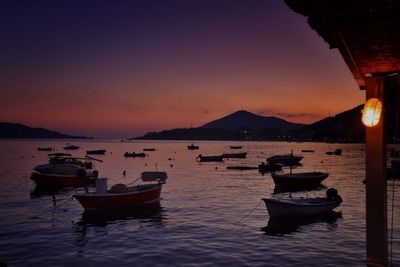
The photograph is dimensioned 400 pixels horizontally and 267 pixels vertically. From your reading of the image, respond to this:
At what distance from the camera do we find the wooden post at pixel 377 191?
27.2ft

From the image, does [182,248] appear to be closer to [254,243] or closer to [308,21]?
[254,243]

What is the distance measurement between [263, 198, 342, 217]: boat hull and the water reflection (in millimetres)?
343

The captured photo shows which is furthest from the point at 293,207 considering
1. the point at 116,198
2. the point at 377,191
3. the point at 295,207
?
the point at 377,191

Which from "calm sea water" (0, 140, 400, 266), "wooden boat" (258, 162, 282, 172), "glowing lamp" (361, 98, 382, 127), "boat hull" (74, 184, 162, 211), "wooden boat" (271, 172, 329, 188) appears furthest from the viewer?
"wooden boat" (258, 162, 282, 172)

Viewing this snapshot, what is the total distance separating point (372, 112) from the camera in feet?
27.0

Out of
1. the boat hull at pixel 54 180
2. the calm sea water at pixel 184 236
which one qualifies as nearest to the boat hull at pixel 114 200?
the calm sea water at pixel 184 236

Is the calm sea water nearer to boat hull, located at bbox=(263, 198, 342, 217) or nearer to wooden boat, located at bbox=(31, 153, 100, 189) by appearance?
boat hull, located at bbox=(263, 198, 342, 217)

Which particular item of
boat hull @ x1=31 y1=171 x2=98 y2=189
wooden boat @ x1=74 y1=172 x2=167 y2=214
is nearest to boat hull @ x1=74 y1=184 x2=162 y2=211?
wooden boat @ x1=74 y1=172 x2=167 y2=214

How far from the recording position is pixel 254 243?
2045 cm

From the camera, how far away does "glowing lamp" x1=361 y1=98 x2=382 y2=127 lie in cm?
821

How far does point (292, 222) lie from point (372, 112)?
18.4 meters

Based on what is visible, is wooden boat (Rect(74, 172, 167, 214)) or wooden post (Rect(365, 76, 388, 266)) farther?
wooden boat (Rect(74, 172, 167, 214))

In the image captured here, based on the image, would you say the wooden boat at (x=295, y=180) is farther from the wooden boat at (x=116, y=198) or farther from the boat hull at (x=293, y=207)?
the wooden boat at (x=116, y=198)

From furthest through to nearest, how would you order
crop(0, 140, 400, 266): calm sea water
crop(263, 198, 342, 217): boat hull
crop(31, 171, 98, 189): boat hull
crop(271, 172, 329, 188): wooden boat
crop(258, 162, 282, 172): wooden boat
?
crop(258, 162, 282, 172): wooden boat, crop(31, 171, 98, 189): boat hull, crop(271, 172, 329, 188): wooden boat, crop(263, 198, 342, 217): boat hull, crop(0, 140, 400, 266): calm sea water
